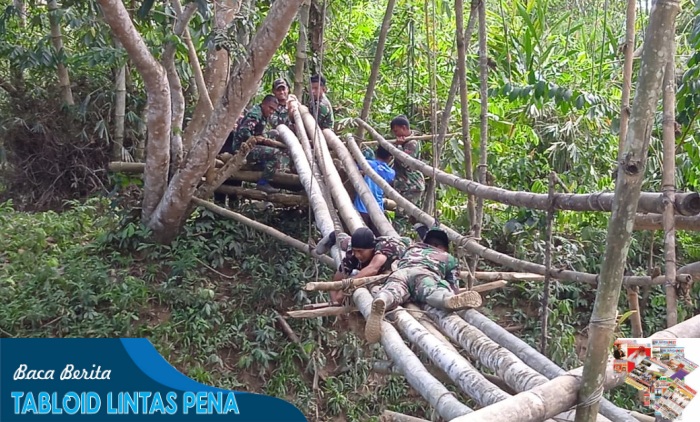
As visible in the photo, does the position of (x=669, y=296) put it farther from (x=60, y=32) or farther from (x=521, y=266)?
(x=60, y=32)

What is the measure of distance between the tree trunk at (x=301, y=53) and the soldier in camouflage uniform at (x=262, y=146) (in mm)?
353

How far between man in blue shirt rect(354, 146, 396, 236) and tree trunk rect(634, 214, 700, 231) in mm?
2215

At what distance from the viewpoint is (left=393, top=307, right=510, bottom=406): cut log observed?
84.2 inches

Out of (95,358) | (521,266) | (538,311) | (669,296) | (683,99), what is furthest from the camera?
(538,311)

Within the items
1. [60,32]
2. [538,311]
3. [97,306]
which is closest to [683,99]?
[538,311]

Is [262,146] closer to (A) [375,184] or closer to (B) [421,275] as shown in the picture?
(A) [375,184]

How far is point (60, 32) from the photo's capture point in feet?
20.5

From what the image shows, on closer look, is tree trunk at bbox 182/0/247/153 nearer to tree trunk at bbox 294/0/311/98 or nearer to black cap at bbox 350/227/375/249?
tree trunk at bbox 294/0/311/98

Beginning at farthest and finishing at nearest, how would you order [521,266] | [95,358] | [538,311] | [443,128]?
1. [538,311]
2. [443,128]
3. [95,358]
4. [521,266]

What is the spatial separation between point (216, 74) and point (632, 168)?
4190mm

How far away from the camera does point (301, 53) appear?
19.1 ft

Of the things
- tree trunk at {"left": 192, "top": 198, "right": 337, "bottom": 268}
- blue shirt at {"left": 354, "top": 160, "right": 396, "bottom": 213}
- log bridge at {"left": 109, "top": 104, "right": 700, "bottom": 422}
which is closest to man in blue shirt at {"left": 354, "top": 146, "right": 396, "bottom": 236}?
blue shirt at {"left": 354, "top": 160, "right": 396, "bottom": 213}

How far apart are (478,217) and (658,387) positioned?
2.28 m

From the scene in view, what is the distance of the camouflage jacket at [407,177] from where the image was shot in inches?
225
